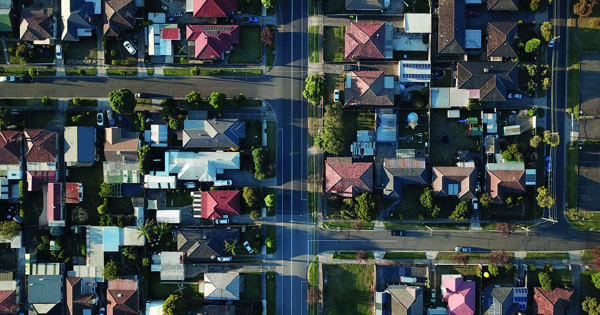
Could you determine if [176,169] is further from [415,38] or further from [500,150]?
[500,150]

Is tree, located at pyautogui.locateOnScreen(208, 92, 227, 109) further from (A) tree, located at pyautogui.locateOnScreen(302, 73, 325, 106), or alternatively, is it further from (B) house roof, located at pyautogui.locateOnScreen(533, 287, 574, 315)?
(B) house roof, located at pyautogui.locateOnScreen(533, 287, 574, 315)

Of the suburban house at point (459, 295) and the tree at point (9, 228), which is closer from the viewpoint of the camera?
the tree at point (9, 228)

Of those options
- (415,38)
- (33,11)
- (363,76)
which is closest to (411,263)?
(363,76)

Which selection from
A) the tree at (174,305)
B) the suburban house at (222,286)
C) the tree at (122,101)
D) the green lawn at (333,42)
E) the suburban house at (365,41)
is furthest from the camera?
the green lawn at (333,42)

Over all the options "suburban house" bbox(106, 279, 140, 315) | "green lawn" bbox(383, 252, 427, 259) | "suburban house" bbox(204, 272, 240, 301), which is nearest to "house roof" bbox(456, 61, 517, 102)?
"green lawn" bbox(383, 252, 427, 259)

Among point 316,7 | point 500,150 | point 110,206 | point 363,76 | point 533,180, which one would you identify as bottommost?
point 110,206

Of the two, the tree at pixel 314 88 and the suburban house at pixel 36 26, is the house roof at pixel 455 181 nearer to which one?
the tree at pixel 314 88

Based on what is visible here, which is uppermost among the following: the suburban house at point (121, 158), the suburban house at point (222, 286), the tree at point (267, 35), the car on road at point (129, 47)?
the tree at point (267, 35)

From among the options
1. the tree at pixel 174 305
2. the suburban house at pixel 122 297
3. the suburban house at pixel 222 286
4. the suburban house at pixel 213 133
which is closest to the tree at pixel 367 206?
the suburban house at pixel 213 133
